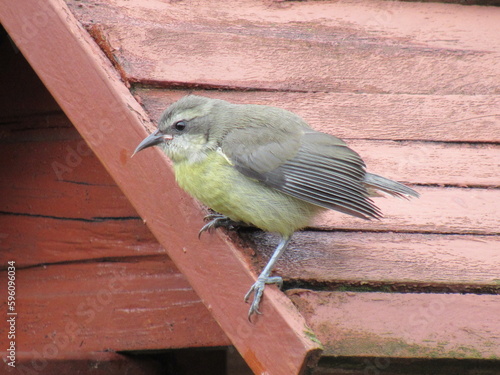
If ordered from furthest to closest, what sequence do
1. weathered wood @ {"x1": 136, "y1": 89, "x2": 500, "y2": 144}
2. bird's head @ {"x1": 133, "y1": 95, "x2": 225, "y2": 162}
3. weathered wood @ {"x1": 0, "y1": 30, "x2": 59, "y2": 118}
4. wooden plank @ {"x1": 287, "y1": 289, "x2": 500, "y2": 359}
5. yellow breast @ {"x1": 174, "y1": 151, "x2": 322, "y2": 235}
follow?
weathered wood @ {"x1": 0, "y1": 30, "x2": 59, "y2": 118} < weathered wood @ {"x1": 136, "y1": 89, "x2": 500, "y2": 144} < bird's head @ {"x1": 133, "y1": 95, "x2": 225, "y2": 162} < yellow breast @ {"x1": 174, "y1": 151, "x2": 322, "y2": 235} < wooden plank @ {"x1": 287, "y1": 289, "x2": 500, "y2": 359}

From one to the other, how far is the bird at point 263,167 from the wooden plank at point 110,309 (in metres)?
0.61

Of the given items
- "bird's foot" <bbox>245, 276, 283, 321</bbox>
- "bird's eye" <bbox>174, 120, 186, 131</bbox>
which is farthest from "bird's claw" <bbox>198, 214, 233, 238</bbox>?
"bird's eye" <bbox>174, 120, 186, 131</bbox>

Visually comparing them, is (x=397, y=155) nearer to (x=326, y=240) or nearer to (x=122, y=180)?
(x=326, y=240)

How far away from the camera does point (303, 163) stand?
2916mm

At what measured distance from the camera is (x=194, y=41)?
332 cm

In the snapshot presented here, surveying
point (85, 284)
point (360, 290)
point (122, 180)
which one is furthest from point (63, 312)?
point (360, 290)

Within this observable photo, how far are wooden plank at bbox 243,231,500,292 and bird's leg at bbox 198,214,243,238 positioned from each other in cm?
12

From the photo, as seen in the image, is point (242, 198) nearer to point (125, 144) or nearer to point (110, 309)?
point (125, 144)

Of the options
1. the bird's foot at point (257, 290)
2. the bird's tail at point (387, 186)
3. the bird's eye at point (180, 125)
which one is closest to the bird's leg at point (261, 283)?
the bird's foot at point (257, 290)

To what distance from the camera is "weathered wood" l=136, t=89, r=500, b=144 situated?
3.16m

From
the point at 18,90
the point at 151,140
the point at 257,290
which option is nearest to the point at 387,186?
the point at 257,290

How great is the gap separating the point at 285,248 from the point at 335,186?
→ 0.34m

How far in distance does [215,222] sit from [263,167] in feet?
1.53

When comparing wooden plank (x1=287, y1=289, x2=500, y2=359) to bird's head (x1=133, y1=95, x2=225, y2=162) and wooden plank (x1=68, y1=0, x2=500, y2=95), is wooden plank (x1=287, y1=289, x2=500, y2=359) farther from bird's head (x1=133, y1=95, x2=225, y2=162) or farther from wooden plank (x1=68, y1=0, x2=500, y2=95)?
wooden plank (x1=68, y1=0, x2=500, y2=95)
